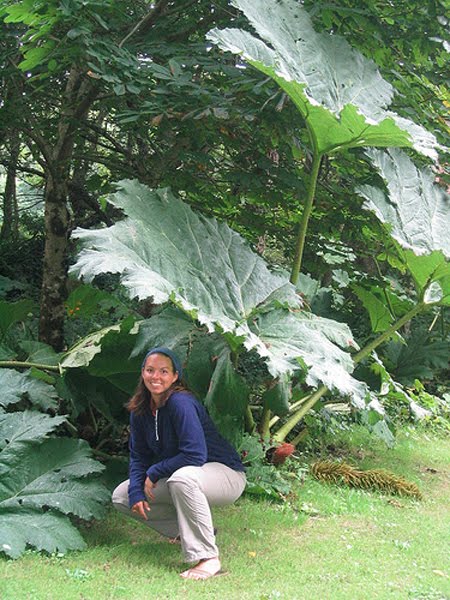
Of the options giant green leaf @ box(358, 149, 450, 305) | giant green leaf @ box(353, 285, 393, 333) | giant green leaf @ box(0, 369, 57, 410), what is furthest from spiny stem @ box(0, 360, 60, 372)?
giant green leaf @ box(353, 285, 393, 333)

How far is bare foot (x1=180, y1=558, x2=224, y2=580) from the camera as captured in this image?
2.84 metres

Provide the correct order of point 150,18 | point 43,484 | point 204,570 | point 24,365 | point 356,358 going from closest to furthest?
point 204,570
point 43,484
point 24,365
point 356,358
point 150,18

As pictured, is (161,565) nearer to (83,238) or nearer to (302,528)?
(302,528)

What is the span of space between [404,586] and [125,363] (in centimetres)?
167

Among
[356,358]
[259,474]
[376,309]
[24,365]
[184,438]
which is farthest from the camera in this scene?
[376,309]

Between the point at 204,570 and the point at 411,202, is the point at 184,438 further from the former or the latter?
the point at 411,202

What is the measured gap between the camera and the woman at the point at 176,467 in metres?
2.92

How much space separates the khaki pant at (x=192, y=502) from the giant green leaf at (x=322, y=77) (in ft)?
5.49

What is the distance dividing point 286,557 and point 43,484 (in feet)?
3.72

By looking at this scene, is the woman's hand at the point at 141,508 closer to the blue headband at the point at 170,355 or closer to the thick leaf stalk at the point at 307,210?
the blue headband at the point at 170,355

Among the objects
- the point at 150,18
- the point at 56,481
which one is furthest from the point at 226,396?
the point at 150,18

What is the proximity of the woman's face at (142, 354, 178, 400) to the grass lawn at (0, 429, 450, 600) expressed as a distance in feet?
2.34

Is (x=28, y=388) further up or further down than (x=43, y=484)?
further up

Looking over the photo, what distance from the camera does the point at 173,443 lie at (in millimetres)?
3102
